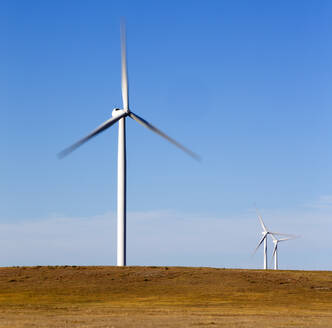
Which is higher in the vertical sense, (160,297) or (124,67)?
(124,67)

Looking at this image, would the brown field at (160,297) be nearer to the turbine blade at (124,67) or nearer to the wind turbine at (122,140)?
the wind turbine at (122,140)

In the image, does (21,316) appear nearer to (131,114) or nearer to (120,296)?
(120,296)

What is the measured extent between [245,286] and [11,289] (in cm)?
2629

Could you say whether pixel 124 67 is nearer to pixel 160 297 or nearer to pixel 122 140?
pixel 122 140

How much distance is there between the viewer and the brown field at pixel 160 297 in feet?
152

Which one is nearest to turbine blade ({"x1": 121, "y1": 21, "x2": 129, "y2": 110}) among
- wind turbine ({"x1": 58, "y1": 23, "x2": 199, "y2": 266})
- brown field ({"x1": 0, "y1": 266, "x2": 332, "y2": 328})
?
wind turbine ({"x1": 58, "y1": 23, "x2": 199, "y2": 266})

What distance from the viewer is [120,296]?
234ft

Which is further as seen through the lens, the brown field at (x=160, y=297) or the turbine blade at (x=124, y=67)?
the turbine blade at (x=124, y=67)

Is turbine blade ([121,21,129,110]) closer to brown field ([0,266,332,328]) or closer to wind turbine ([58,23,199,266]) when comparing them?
wind turbine ([58,23,199,266])

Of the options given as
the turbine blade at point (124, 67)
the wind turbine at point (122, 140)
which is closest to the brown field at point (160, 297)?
the wind turbine at point (122, 140)

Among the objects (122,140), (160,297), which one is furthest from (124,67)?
(160,297)

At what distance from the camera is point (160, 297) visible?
2744 inches

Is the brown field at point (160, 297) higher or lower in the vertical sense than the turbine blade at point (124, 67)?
lower

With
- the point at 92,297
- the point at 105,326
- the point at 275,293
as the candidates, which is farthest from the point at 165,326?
the point at 275,293
